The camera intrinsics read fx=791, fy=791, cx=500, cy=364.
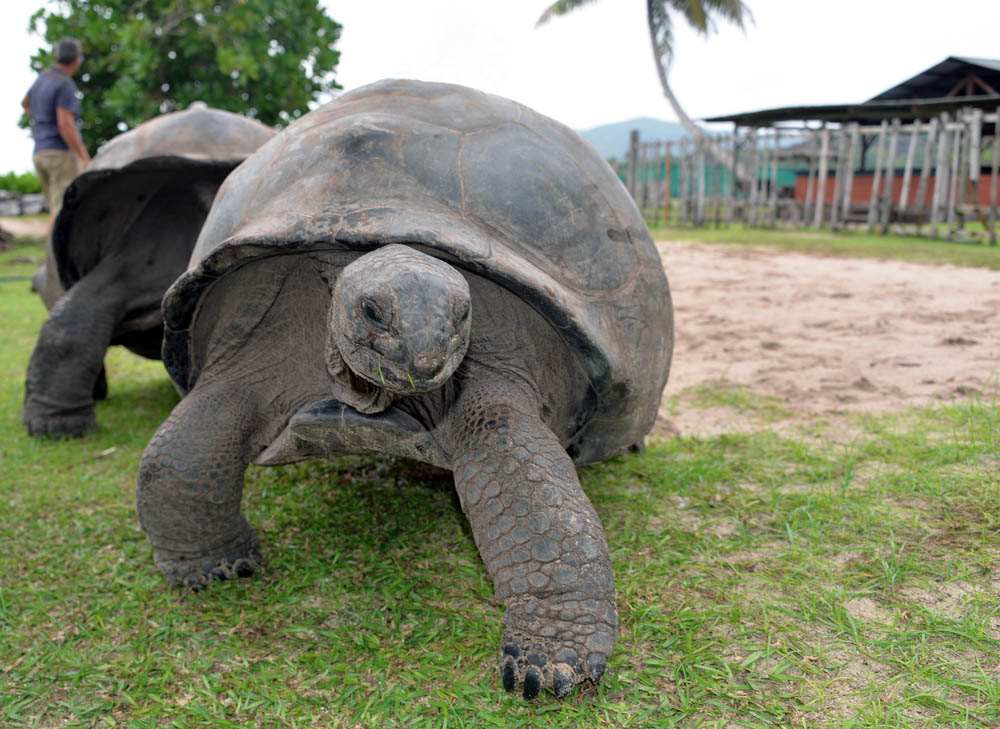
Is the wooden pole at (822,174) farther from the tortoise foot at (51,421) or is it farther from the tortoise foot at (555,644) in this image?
the tortoise foot at (555,644)

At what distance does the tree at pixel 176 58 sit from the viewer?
8.69 m

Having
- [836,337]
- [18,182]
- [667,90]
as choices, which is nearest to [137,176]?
[836,337]

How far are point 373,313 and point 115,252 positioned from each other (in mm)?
2592

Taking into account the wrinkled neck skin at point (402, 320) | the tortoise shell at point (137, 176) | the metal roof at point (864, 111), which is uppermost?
the metal roof at point (864, 111)

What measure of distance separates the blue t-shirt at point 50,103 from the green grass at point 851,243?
8.24 m

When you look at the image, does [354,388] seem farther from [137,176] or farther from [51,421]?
[51,421]

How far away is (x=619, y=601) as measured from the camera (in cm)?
189

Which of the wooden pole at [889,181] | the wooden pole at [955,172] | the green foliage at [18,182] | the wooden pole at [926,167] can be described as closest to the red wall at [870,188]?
the wooden pole at [889,181]

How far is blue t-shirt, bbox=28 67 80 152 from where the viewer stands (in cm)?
557

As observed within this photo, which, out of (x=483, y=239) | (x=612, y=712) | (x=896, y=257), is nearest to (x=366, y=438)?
(x=483, y=239)

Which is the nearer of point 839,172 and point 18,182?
point 839,172

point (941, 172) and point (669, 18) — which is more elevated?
point (669, 18)

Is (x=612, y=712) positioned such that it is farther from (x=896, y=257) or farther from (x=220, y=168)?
(x=896, y=257)

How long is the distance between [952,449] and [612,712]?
1.80 metres
